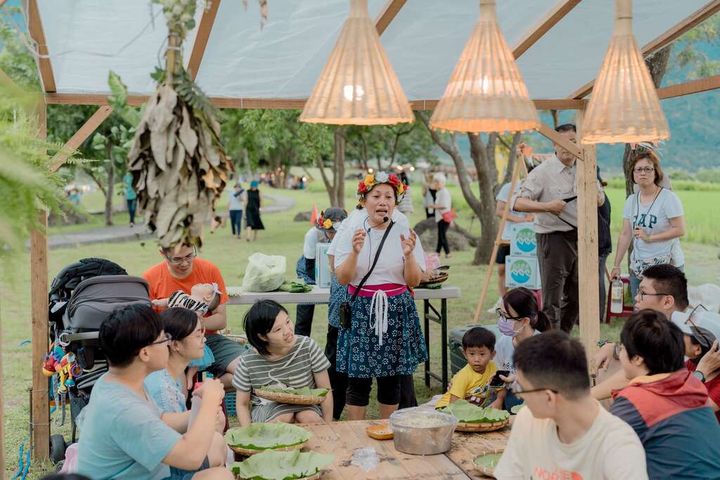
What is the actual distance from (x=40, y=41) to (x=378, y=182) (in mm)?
2041

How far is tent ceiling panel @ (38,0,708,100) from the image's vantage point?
4.88 m

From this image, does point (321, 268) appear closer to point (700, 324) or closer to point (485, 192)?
point (700, 324)

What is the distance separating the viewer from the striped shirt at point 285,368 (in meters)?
4.47

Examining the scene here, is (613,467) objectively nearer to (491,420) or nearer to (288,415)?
(491,420)

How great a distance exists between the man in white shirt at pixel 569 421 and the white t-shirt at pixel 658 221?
3995 millimetres

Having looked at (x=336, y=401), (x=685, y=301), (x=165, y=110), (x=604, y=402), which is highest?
(x=165, y=110)

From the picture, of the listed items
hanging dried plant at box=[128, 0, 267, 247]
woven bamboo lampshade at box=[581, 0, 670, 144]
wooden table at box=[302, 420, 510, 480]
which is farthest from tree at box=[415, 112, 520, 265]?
hanging dried plant at box=[128, 0, 267, 247]

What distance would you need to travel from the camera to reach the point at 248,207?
841 inches

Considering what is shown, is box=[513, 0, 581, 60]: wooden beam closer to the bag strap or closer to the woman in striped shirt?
the bag strap

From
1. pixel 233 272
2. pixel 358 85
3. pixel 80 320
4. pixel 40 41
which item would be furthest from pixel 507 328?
pixel 233 272

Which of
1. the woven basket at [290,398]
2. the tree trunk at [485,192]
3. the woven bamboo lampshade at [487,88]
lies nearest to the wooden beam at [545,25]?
the woven bamboo lampshade at [487,88]

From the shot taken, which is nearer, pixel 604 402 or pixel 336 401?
pixel 604 402

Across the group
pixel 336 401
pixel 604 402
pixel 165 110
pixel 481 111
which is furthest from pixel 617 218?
pixel 165 110

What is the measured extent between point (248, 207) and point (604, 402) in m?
17.9
